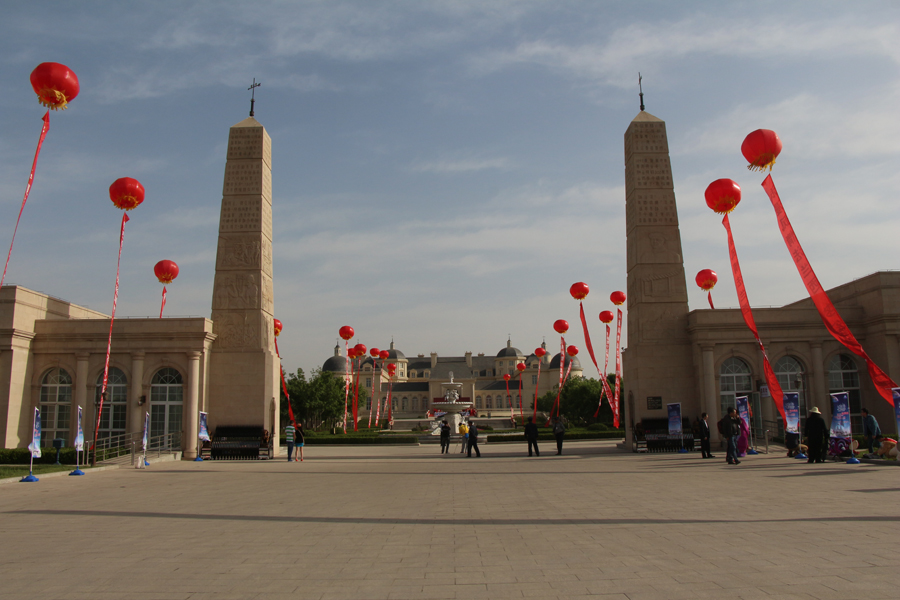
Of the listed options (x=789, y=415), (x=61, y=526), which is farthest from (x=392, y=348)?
(x=61, y=526)

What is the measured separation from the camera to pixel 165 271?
26422 millimetres

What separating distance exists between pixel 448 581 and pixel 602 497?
6.07 metres

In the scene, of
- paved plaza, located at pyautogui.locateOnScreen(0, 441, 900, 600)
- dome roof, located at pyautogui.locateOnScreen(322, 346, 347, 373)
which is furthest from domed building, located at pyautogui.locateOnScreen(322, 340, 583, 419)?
paved plaza, located at pyautogui.locateOnScreen(0, 441, 900, 600)

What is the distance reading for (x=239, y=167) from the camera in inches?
1054

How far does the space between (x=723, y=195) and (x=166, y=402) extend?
21.8 m

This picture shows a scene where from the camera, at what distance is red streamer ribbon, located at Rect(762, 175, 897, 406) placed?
57.5 ft

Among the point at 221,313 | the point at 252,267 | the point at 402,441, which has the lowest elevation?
the point at 402,441

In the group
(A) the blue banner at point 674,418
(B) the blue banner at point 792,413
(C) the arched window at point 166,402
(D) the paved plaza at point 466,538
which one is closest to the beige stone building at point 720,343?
(A) the blue banner at point 674,418

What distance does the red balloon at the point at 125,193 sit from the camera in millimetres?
20703

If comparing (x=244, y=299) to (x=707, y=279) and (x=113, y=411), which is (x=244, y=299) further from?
(x=707, y=279)

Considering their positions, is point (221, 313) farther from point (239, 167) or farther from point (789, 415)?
point (789, 415)

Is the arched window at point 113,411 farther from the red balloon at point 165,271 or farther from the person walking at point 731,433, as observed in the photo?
the person walking at point 731,433

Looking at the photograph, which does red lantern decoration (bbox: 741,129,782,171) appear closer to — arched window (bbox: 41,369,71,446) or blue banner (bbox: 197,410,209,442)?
blue banner (bbox: 197,410,209,442)

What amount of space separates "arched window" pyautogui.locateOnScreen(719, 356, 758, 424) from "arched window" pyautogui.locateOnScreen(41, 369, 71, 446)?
25.4 m
